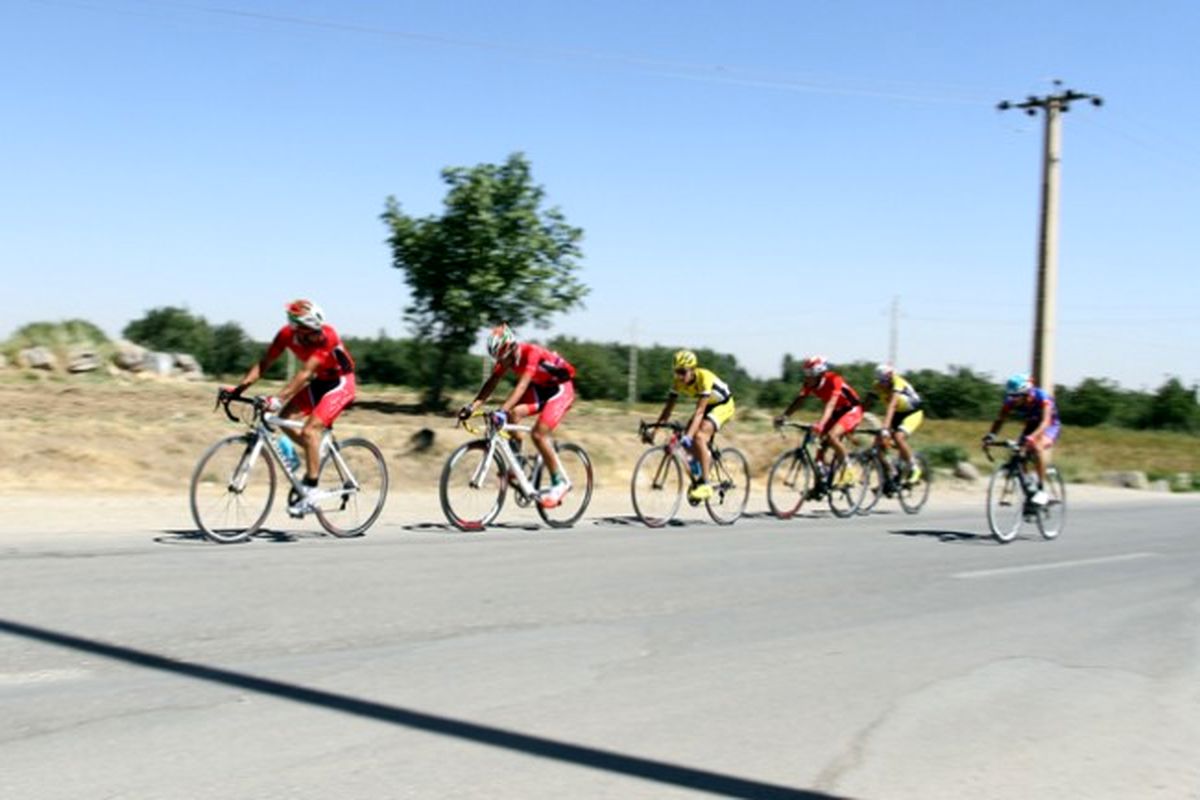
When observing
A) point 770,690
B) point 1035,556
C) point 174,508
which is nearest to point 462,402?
point 174,508

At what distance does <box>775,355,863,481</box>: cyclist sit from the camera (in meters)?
15.2

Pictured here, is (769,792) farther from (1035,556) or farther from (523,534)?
(1035,556)

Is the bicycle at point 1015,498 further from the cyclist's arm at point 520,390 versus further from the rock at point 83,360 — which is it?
the rock at point 83,360

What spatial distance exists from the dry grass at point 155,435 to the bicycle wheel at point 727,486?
186 inches

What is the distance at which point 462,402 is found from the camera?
29.1m

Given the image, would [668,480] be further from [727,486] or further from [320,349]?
[320,349]

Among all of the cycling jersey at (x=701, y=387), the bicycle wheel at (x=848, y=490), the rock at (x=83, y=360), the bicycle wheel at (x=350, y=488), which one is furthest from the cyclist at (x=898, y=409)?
the rock at (x=83, y=360)

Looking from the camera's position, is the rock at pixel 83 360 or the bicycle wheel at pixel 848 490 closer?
the bicycle wheel at pixel 848 490

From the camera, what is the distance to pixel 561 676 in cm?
560

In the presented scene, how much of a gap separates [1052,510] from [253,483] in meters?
10.5

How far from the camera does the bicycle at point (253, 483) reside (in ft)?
30.7

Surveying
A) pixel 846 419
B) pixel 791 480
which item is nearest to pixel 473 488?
pixel 791 480

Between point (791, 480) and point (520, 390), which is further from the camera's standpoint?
point (791, 480)

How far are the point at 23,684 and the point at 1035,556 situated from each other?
1058 cm
